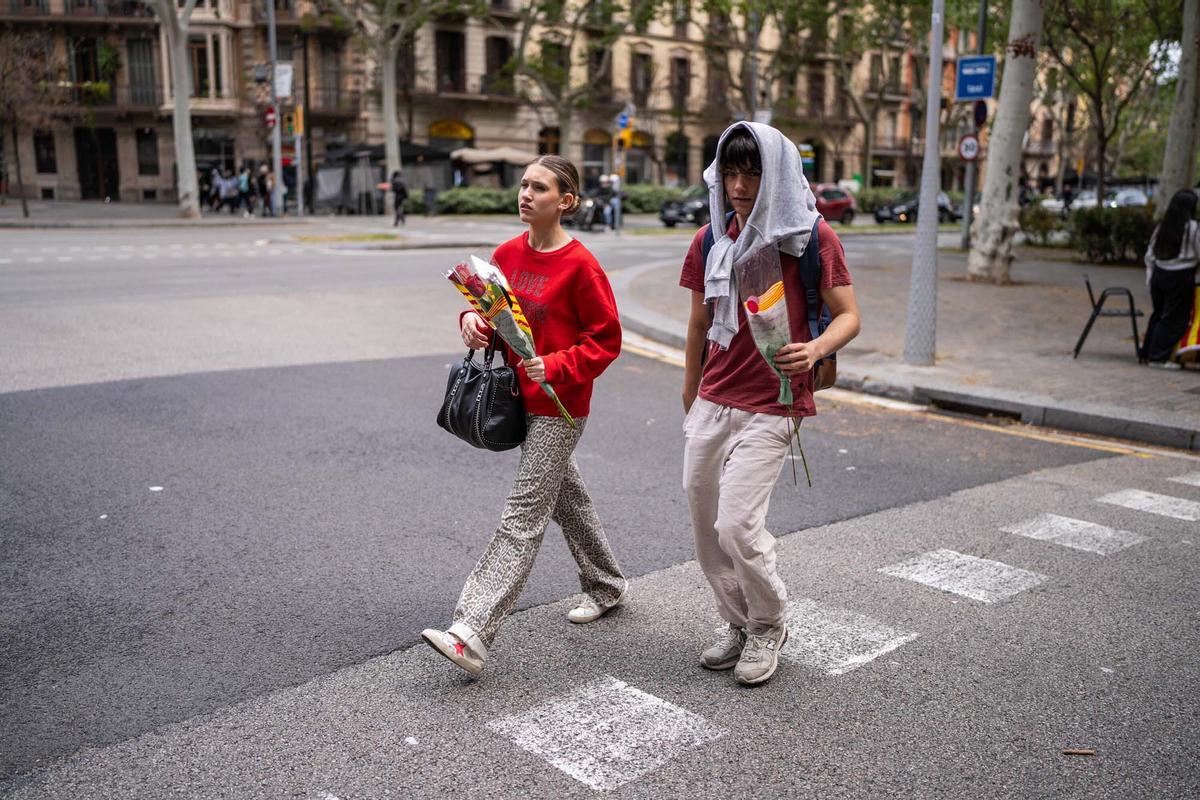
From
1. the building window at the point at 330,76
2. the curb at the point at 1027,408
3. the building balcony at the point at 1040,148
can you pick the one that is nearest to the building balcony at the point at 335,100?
the building window at the point at 330,76

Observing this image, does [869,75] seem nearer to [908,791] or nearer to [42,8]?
[42,8]

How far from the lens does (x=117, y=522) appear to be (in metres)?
5.35

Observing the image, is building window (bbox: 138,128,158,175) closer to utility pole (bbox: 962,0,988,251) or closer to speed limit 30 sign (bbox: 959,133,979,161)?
utility pole (bbox: 962,0,988,251)

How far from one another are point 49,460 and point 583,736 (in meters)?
4.41

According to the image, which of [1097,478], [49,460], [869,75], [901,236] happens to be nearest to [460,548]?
[49,460]

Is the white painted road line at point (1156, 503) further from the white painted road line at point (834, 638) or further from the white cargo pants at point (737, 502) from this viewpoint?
the white cargo pants at point (737, 502)

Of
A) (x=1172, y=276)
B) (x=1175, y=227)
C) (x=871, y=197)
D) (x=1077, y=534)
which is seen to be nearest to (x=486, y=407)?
(x=1077, y=534)

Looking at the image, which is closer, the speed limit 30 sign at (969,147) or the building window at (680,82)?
the speed limit 30 sign at (969,147)

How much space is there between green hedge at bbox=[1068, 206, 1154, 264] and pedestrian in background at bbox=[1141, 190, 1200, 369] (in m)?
11.7

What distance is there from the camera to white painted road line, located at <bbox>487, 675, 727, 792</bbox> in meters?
3.19

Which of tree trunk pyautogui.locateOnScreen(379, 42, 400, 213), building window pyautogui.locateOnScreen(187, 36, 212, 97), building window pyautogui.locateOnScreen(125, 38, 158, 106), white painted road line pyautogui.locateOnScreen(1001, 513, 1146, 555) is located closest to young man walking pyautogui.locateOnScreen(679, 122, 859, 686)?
white painted road line pyautogui.locateOnScreen(1001, 513, 1146, 555)

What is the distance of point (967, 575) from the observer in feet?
15.9

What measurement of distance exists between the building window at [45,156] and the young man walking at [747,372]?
171 feet

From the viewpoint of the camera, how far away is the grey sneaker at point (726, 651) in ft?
12.7
